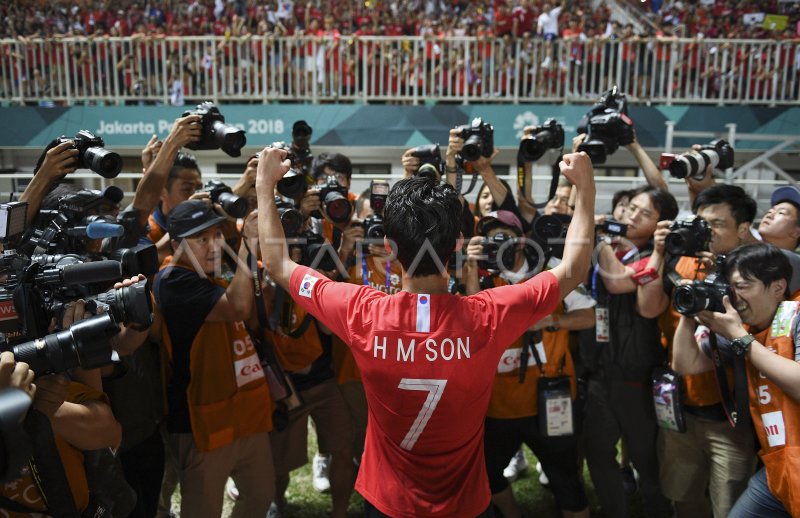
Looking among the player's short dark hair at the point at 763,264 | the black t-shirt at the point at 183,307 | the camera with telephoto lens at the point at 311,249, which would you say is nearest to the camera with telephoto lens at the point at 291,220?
Result: the camera with telephoto lens at the point at 311,249

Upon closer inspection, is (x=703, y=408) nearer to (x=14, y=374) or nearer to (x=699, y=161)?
(x=699, y=161)

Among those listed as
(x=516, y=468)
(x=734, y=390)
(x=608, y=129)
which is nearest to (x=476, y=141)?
(x=608, y=129)

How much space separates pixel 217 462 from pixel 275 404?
1.75 feet

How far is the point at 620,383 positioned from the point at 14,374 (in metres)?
2.92

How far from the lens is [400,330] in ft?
6.30

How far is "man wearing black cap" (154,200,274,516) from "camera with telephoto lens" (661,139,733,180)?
2419mm

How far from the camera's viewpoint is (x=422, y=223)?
190 centimetres

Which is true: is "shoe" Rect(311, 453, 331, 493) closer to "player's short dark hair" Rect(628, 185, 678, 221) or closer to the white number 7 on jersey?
the white number 7 on jersey

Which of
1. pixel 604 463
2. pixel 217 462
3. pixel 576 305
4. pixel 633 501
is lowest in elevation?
pixel 633 501

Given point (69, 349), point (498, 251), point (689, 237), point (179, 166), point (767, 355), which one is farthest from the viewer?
point (179, 166)

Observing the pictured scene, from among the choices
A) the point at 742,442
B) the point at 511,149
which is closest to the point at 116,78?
the point at 511,149

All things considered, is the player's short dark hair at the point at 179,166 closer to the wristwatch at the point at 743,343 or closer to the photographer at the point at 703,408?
the photographer at the point at 703,408

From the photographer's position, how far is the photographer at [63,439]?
5.63 ft

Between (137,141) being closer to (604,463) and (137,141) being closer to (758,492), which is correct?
(604,463)
